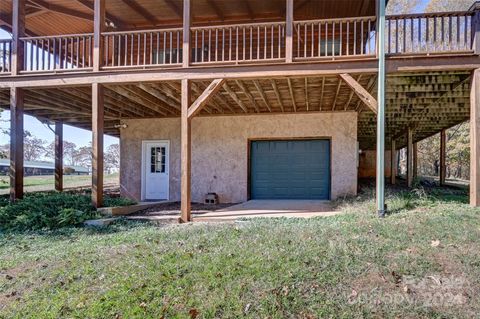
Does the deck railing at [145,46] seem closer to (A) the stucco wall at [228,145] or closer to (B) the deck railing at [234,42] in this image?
(B) the deck railing at [234,42]

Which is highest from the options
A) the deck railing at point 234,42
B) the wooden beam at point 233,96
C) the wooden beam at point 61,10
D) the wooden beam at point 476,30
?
the wooden beam at point 61,10

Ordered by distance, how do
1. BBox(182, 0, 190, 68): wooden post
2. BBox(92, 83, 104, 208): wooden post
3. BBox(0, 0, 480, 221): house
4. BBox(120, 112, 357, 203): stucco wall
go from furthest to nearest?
BBox(120, 112, 357, 203): stucco wall < BBox(92, 83, 104, 208): wooden post < BBox(182, 0, 190, 68): wooden post < BBox(0, 0, 480, 221): house

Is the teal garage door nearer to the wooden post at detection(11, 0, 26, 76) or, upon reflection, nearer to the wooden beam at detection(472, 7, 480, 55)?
the wooden beam at detection(472, 7, 480, 55)

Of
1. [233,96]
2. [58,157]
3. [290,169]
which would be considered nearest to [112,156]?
[58,157]

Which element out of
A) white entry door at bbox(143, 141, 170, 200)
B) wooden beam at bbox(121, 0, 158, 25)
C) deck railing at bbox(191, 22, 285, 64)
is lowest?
white entry door at bbox(143, 141, 170, 200)

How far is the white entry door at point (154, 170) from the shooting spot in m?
10.9

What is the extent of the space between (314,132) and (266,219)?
183 inches

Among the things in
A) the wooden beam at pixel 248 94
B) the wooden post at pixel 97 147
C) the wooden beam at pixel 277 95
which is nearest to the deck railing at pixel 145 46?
the wooden post at pixel 97 147

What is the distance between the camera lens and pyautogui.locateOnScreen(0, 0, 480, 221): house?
6.28 m

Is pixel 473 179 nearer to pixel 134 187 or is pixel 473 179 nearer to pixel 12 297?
pixel 12 297

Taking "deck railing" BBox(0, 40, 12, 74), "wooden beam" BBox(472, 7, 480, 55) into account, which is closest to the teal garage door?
"wooden beam" BBox(472, 7, 480, 55)

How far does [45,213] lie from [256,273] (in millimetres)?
4778

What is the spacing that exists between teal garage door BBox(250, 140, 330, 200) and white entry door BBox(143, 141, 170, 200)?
2942mm

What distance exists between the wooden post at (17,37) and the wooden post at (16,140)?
1.71ft
